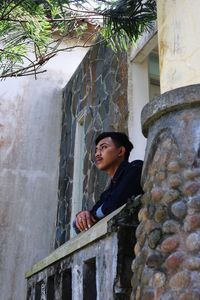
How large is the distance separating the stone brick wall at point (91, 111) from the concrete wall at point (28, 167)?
0.20 metres

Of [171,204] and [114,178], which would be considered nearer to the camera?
[171,204]

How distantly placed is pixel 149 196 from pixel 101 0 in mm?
2131

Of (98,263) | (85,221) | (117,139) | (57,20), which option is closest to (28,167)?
(57,20)

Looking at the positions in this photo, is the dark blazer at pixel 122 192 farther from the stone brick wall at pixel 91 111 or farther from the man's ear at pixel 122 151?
the stone brick wall at pixel 91 111

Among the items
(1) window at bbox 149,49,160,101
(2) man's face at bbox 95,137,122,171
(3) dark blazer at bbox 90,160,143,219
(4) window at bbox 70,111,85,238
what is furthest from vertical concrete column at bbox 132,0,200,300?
(4) window at bbox 70,111,85,238

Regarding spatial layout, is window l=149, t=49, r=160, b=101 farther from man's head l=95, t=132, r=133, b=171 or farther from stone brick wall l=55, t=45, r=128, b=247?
man's head l=95, t=132, r=133, b=171

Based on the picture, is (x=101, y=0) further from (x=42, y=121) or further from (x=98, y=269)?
(x=42, y=121)

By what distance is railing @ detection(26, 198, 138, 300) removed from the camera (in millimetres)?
1243

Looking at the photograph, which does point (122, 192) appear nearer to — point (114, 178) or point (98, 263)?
point (114, 178)

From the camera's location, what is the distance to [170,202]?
950 millimetres

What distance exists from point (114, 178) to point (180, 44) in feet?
2.69

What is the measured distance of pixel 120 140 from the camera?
2.31 m

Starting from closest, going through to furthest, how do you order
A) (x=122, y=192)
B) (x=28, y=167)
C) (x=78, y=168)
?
(x=122, y=192) → (x=78, y=168) → (x=28, y=167)

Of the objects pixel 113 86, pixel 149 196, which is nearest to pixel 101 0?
pixel 113 86
